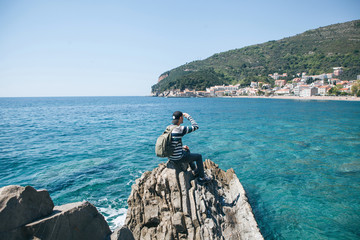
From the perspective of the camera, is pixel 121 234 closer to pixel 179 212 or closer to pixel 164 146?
pixel 179 212

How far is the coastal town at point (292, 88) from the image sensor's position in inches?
4771

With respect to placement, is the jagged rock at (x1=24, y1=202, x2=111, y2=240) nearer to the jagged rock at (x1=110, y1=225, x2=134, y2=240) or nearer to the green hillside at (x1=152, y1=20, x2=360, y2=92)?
the jagged rock at (x1=110, y1=225, x2=134, y2=240)

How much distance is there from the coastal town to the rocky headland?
134 m

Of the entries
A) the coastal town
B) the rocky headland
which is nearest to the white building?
the coastal town

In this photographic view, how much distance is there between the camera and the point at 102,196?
9.59 m

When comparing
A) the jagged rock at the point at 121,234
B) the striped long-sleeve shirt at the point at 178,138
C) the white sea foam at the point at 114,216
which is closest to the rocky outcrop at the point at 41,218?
the jagged rock at the point at 121,234

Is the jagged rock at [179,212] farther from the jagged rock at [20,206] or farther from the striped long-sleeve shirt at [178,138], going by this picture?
the jagged rock at [20,206]

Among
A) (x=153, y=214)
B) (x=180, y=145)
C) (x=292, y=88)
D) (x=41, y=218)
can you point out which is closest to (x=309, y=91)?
(x=292, y=88)

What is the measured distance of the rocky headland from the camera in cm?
295

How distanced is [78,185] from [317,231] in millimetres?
11377

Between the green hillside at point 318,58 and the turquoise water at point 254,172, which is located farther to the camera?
the green hillside at point 318,58

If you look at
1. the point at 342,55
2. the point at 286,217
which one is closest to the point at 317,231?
the point at 286,217

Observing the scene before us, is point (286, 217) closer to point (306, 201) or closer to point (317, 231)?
point (317, 231)

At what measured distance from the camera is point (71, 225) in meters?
3.38
